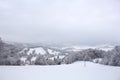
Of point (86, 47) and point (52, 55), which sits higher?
point (86, 47)

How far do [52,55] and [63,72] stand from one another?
19.2 inches

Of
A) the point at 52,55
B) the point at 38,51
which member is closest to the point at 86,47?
the point at 52,55

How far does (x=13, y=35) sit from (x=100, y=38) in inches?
79.5

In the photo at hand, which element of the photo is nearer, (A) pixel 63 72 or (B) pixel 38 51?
(A) pixel 63 72

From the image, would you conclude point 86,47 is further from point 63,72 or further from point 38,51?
point 38,51

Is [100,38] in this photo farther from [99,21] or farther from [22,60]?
[22,60]

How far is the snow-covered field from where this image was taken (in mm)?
3488

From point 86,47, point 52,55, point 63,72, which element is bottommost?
point 63,72

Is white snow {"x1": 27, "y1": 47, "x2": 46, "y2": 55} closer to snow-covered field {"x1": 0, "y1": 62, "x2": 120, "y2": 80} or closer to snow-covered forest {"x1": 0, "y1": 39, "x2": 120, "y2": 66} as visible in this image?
snow-covered forest {"x1": 0, "y1": 39, "x2": 120, "y2": 66}

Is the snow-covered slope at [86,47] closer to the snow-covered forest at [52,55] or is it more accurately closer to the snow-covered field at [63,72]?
the snow-covered forest at [52,55]

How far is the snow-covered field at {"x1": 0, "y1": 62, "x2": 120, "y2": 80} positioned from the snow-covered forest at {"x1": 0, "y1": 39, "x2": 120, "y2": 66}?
0.42 ft

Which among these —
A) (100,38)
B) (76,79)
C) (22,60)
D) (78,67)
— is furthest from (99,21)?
(22,60)

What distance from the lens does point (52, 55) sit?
12.7ft

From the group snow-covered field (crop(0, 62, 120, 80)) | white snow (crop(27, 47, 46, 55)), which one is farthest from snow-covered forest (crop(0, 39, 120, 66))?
snow-covered field (crop(0, 62, 120, 80))
